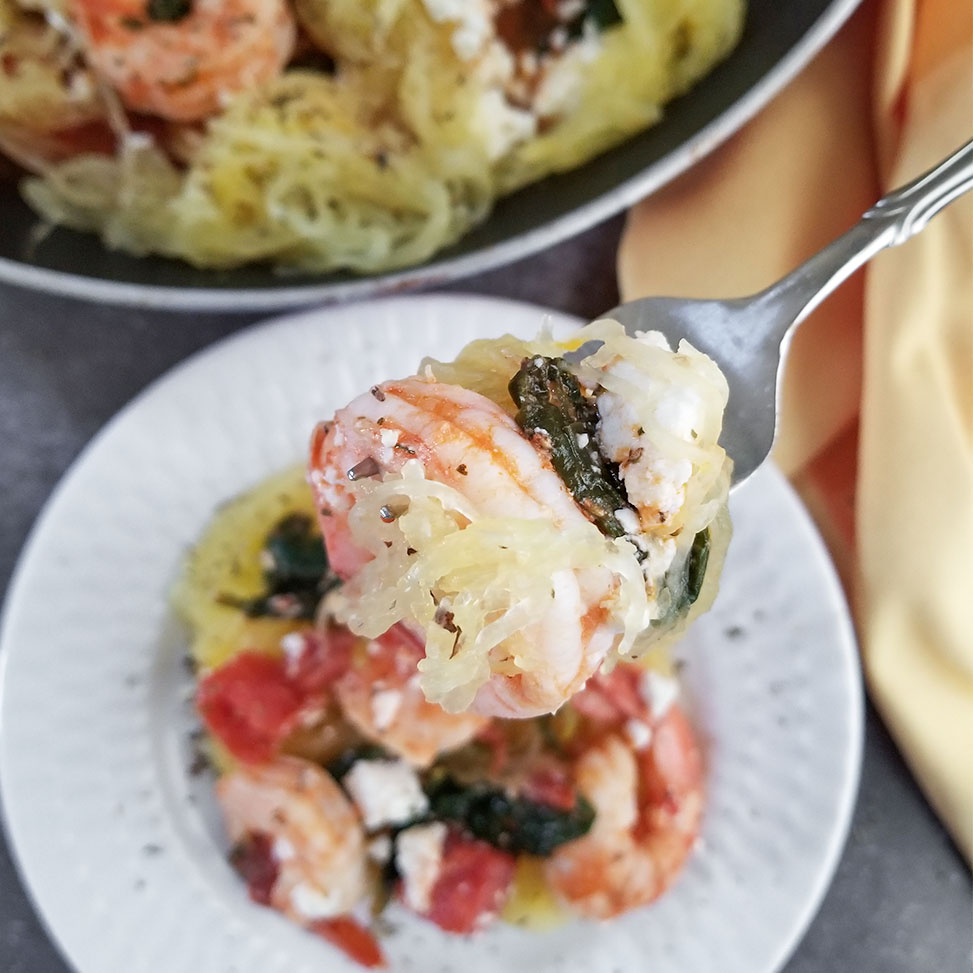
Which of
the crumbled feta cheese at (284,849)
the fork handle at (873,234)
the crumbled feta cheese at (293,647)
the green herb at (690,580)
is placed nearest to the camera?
the green herb at (690,580)

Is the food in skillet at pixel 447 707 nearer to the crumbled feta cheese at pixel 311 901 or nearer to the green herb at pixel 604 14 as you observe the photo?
the crumbled feta cheese at pixel 311 901

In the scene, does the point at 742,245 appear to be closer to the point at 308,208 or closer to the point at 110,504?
the point at 308,208

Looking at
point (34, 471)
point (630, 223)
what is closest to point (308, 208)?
point (630, 223)

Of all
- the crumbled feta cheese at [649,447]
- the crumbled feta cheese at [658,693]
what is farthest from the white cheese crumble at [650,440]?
the crumbled feta cheese at [658,693]

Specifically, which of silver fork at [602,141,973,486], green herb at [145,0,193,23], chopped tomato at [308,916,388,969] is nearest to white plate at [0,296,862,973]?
chopped tomato at [308,916,388,969]

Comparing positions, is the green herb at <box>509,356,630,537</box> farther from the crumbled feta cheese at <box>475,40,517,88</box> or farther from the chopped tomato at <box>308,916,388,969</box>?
the chopped tomato at <box>308,916,388,969</box>
